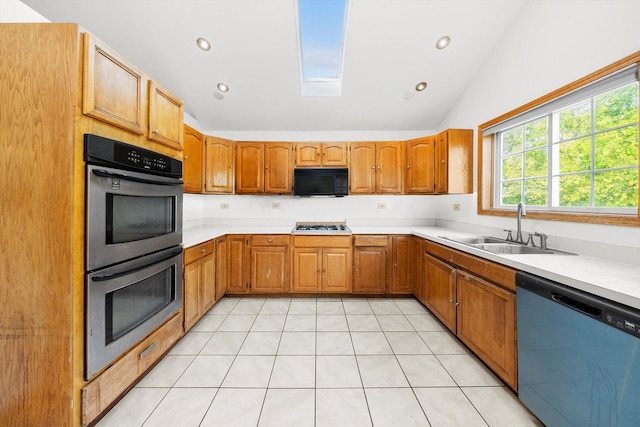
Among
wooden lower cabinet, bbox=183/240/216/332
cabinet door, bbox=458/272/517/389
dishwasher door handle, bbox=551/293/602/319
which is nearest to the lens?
dishwasher door handle, bbox=551/293/602/319

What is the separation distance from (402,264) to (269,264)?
65.3 inches

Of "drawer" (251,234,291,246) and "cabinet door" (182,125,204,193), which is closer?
"cabinet door" (182,125,204,193)

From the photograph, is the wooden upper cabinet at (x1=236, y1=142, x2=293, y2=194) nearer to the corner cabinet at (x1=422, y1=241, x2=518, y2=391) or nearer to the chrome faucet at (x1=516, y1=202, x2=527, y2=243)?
the corner cabinet at (x1=422, y1=241, x2=518, y2=391)

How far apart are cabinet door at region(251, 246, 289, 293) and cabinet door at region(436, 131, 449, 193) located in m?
2.03

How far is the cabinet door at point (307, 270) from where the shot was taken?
10.2ft

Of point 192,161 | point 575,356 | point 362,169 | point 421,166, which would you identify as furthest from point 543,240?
point 192,161

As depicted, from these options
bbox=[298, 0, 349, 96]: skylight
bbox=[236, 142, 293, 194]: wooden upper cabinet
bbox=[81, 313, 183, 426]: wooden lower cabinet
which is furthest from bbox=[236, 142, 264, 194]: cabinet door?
bbox=[81, 313, 183, 426]: wooden lower cabinet

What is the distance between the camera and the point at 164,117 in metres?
1.84

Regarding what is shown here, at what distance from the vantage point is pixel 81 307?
121 cm

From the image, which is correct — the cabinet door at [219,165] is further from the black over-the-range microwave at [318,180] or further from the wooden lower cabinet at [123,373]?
the wooden lower cabinet at [123,373]

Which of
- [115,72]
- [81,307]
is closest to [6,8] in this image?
[115,72]

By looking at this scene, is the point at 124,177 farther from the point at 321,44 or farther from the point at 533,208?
the point at 533,208

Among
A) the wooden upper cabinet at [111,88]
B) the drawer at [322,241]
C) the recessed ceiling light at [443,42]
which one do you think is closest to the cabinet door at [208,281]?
the drawer at [322,241]

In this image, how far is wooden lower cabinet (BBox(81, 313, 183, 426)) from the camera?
123 centimetres
